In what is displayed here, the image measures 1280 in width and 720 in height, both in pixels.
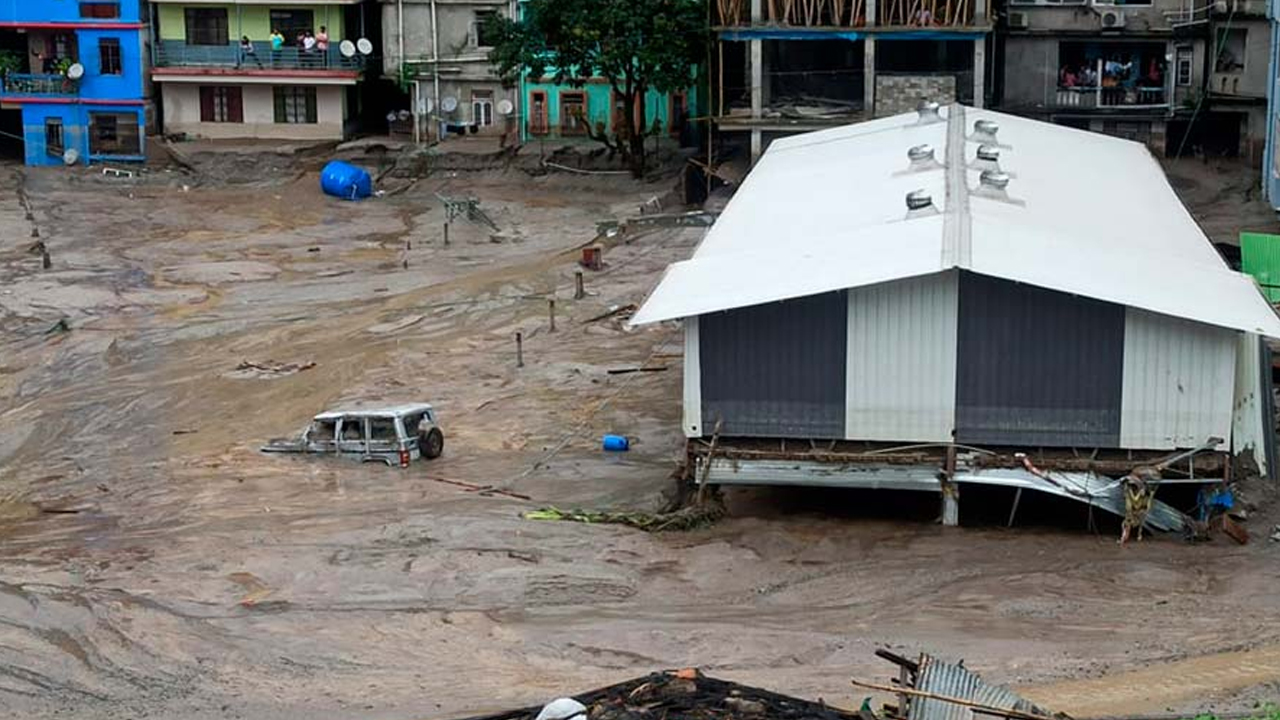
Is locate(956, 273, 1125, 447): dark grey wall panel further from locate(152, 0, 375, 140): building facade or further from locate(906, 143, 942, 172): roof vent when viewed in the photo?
locate(152, 0, 375, 140): building facade

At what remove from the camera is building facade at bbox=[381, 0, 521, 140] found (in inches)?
2571

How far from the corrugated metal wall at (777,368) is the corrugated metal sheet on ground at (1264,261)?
12.4 metres

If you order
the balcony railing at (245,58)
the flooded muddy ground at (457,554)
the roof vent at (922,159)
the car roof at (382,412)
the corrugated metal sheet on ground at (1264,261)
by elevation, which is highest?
the balcony railing at (245,58)

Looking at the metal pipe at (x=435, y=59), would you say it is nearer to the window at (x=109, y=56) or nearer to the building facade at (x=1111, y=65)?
the window at (x=109, y=56)

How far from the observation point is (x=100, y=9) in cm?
6500

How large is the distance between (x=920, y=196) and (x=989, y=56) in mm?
27597

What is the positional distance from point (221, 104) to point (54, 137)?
525 cm

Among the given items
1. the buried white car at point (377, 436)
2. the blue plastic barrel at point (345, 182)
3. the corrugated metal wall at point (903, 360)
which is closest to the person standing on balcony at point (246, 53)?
the blue plastic barrel at point (345, 182)

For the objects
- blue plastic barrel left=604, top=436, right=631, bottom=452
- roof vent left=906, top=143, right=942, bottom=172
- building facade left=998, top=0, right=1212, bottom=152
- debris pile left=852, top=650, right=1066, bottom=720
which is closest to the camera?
debris pile left=852, top=650, right=1066, bottom=720

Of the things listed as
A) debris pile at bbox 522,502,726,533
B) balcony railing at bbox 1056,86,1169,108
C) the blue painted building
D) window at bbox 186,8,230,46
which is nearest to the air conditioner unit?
balcony railing at bbox 1056,86,1169,108

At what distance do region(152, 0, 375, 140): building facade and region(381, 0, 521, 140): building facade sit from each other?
126 cm

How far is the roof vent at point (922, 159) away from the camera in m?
36.3

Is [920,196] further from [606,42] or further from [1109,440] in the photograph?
[606,42]

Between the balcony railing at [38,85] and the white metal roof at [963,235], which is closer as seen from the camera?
the white metal roof at [963,235]
